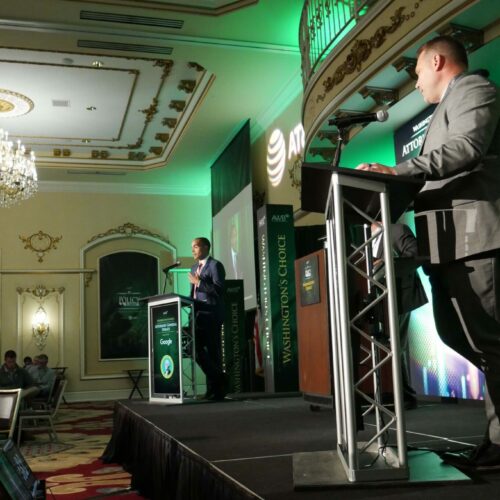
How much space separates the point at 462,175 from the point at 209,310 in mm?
3615

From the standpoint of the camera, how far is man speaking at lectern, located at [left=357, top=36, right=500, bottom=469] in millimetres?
1653

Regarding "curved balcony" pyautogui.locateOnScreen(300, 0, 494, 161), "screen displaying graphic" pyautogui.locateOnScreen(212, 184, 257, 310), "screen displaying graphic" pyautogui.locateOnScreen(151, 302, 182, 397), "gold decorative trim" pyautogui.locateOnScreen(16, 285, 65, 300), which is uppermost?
"curved balcony" pyautogui.locateOnScreen(300, 0, 494, 161)

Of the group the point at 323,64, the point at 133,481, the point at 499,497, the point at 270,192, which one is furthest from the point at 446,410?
the point at 270,192

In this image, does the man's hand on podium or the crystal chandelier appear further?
the crystal chandelier

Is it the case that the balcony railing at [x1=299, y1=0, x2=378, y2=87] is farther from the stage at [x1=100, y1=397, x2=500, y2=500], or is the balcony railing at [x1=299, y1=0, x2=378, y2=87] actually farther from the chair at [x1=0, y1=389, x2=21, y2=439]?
the chair at [x1=0, y1=389, x2=21, y2=439]

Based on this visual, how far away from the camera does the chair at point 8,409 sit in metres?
4.09

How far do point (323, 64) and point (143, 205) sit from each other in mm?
7815

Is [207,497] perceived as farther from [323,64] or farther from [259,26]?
[259,26]

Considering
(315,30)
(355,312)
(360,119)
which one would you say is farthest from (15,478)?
(315,30)

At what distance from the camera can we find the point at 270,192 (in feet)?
29.6

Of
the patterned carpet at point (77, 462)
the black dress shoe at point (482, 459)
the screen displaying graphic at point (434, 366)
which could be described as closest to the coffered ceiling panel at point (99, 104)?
the screen displaying graphic at point (434, 366)

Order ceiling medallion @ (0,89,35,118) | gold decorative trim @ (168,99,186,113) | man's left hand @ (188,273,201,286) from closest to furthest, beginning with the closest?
man's left hand @ (188,273,201,286)
ceiling medallion @ (0,89,35,118)
gold decorative trim @ (168,99,186,113)

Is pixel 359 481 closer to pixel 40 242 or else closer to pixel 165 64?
pixel 165 64

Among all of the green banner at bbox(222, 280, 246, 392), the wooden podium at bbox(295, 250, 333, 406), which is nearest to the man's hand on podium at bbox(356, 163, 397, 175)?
the wooden podium at bbox(295, 250, 333, 406)
